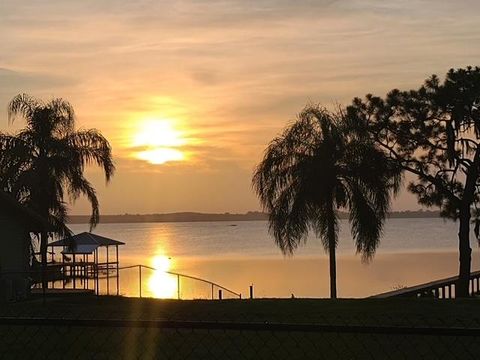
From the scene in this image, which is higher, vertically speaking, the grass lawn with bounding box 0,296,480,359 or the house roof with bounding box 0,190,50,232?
the house roof with bounding box 0,190,50,232

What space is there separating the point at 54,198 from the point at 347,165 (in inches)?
703

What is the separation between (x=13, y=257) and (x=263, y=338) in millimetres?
16061

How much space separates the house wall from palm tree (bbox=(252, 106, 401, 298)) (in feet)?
28.3

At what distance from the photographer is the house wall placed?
26.0m

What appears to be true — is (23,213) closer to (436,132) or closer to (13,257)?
(13,257)

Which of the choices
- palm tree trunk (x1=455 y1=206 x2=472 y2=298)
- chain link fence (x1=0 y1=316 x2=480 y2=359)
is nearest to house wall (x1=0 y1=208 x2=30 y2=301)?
chain link fence (x1=0 y1=316 x2=480 y2=359)

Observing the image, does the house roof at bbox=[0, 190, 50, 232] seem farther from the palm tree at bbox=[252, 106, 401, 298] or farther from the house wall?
the palm tree at bbox=[252, 106, 401, 298]

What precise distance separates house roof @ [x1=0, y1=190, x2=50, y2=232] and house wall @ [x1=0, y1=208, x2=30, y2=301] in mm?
141

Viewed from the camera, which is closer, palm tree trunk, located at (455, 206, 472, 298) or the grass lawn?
the grass lawn

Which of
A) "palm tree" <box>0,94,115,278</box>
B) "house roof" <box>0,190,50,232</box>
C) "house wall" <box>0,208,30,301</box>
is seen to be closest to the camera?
"house wall" <box>0,208,30,301</box>

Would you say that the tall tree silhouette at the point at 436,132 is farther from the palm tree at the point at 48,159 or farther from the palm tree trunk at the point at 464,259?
the palm tree at the point at 48,159

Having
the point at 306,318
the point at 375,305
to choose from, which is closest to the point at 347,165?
the point at 375,305

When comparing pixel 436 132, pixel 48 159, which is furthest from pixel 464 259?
pixel 48 159

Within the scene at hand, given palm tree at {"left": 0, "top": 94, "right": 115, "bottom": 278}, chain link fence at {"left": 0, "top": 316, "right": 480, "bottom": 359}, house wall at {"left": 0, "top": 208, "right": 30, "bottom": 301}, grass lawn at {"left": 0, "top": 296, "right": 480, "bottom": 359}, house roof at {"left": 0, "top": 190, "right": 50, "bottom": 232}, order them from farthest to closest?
1. palm tree at {"left": 0, "top": 94, "right": 115, "bottom": 278}
2. house roof at {"left": 0, "top": 190, "right": 50, "bottom": 232}
3. house wall at {"left": 0, "top": 208, "right": 30, "bottom": 301}
4. grass lawn at {"left": 0, "top": 296, "right": 480, "bottom": 359}
5. chain link fence at {"left": 0, "top": 316, "right": 480, "bottom": 359}
